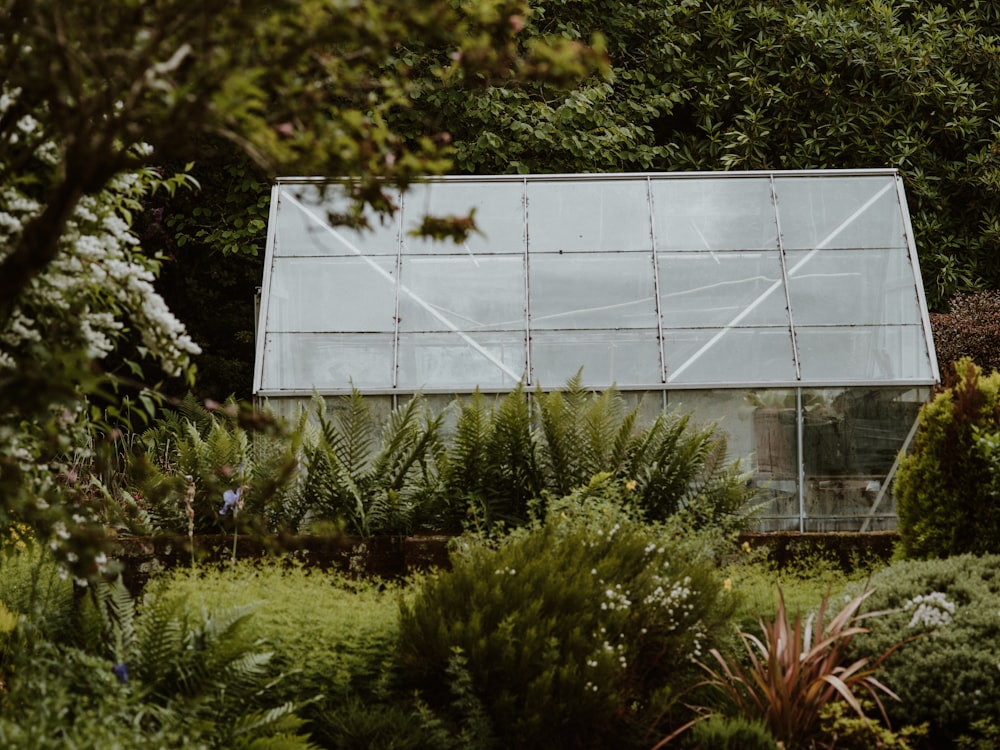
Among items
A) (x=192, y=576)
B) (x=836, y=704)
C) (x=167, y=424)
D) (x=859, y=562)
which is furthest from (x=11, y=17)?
(x=167, y=424)

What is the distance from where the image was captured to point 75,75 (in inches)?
96.9

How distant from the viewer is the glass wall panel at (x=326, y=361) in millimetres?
9492

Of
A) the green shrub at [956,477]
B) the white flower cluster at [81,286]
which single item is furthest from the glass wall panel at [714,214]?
the white flower cluster at [81,286]

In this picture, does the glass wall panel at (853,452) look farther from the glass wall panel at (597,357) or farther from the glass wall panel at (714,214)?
the glass wall panel at (714,214)

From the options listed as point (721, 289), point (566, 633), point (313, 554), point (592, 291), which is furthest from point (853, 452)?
point (566, 633)

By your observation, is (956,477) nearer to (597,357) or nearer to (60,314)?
(597,357)

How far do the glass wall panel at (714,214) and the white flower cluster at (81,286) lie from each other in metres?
7.12

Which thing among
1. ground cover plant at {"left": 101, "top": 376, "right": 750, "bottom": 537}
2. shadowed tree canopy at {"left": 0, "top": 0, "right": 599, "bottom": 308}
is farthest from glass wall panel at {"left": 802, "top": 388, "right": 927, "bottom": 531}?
shadowed tree canopy at {"left": 0, "top": 0, "right": 599, "bottom": 308}

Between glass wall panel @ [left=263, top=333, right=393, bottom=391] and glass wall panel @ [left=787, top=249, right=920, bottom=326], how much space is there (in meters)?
3.48

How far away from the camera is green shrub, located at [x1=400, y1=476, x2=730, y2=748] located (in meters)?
4.74

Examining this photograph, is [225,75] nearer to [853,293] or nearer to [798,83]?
[853,293]

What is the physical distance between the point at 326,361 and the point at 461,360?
43.3 inches

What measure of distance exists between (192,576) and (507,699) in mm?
1940

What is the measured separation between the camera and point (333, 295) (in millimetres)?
10047
